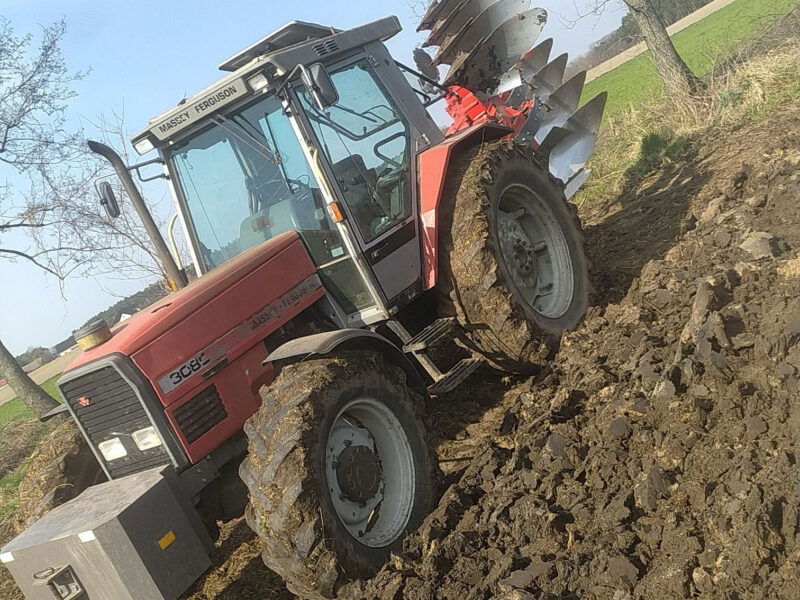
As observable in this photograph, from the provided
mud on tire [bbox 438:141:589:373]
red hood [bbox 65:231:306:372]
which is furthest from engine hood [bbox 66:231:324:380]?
mud on tire [bbox 438:141:589:373]

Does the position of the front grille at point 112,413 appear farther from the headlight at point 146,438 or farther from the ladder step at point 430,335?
the ladder step at point 430,335

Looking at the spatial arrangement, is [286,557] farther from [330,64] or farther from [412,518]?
[330,64]

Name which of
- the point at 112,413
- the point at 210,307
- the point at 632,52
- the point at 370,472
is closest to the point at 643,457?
the point at 370,472

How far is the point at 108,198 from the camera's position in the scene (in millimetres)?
4730

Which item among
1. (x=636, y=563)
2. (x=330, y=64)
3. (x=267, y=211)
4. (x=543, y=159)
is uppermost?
(x=330, y=64)

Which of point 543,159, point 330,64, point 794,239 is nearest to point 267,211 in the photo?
point 330,64

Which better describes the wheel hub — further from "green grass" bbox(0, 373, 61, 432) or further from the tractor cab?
"green grass" bbox(0, 373, 61, 432)

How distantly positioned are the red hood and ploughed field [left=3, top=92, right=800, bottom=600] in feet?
4.35

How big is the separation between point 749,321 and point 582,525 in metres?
1.57

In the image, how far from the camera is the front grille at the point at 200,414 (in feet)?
12.2

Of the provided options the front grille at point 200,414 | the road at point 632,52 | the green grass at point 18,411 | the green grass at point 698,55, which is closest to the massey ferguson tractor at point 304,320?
the front grille at point 200,414

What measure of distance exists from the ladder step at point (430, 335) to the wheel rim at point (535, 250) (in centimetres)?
70

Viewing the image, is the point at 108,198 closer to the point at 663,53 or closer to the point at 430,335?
the point at 430,335

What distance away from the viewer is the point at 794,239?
4906 mm
